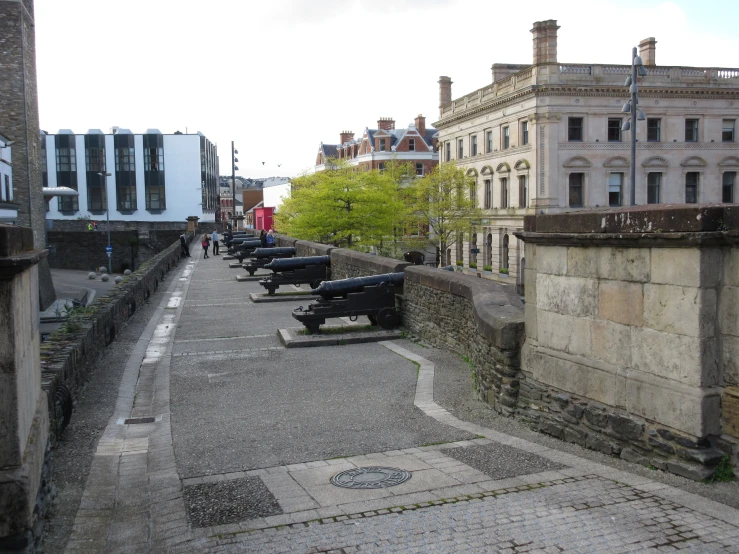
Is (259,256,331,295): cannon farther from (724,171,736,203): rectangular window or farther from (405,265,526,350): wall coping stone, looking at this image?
(724,171,736,203): rectangular window

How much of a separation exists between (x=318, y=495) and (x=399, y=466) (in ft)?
3.25

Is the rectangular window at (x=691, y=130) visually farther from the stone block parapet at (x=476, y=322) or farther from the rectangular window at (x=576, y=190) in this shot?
the stone block parapet at (x=476, y=322)

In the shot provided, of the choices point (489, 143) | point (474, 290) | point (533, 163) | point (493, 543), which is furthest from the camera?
point (489, 143)

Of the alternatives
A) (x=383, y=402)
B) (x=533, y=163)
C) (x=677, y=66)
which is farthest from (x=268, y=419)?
(x=677, y=66)

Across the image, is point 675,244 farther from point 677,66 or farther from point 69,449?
point 677,66

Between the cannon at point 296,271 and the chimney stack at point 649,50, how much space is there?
109 feet

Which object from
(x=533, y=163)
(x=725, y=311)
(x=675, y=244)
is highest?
(x=533, y=163)

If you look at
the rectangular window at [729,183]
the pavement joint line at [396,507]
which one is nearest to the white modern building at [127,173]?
the rectangular window at [729,183]

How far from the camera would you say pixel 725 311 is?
563 cm

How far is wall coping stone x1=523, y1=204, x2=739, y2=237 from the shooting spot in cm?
558

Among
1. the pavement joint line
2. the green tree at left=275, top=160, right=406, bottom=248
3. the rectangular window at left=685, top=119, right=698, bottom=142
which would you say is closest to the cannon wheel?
the pavement joint line

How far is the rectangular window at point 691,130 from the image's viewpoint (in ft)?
149

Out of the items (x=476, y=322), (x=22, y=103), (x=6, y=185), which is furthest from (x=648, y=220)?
(x=22, y=103)

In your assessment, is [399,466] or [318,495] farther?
[399,466]
